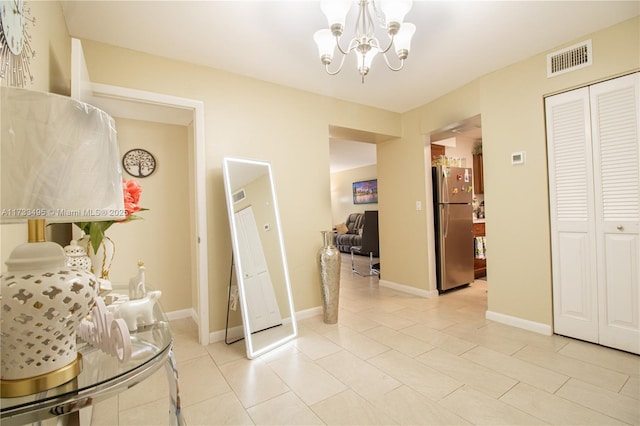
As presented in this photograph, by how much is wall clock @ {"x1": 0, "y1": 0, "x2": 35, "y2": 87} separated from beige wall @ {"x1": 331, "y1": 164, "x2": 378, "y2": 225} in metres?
7.48

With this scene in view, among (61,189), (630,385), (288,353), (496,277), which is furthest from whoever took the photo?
(496,277)

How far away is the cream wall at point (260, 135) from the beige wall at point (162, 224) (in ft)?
2.95

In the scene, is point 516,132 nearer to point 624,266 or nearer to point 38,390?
point 624,266

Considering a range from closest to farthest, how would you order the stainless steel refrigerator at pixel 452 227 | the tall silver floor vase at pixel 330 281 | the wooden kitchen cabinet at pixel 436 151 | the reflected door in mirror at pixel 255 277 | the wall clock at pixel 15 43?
the wall clock at pixel 15 43, the reflected door in mirror at pixel 255 277, the tall silver floor vase at pixel 330 281, the stainless steel refrigerator at pixel 452 227, the wooden kitchen cabinet at pixel 436 151

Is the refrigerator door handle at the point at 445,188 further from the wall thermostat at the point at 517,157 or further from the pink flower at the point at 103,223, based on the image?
the pink flower at the point at 103,223

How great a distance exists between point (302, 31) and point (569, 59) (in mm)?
2256

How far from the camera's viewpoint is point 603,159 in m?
2.37

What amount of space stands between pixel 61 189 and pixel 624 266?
336 centimetres

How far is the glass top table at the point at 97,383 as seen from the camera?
587mm

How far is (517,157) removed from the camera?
2846 millimetres

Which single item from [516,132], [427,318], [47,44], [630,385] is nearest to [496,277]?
[427,318]

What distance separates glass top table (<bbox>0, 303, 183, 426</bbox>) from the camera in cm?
59

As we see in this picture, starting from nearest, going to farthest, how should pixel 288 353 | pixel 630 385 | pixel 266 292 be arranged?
1. pixel 630 385
2. pixel 288 353
3. pixel 266 292

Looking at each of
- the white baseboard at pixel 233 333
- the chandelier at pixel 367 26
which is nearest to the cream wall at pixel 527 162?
the chandelier at pixel 367 26
